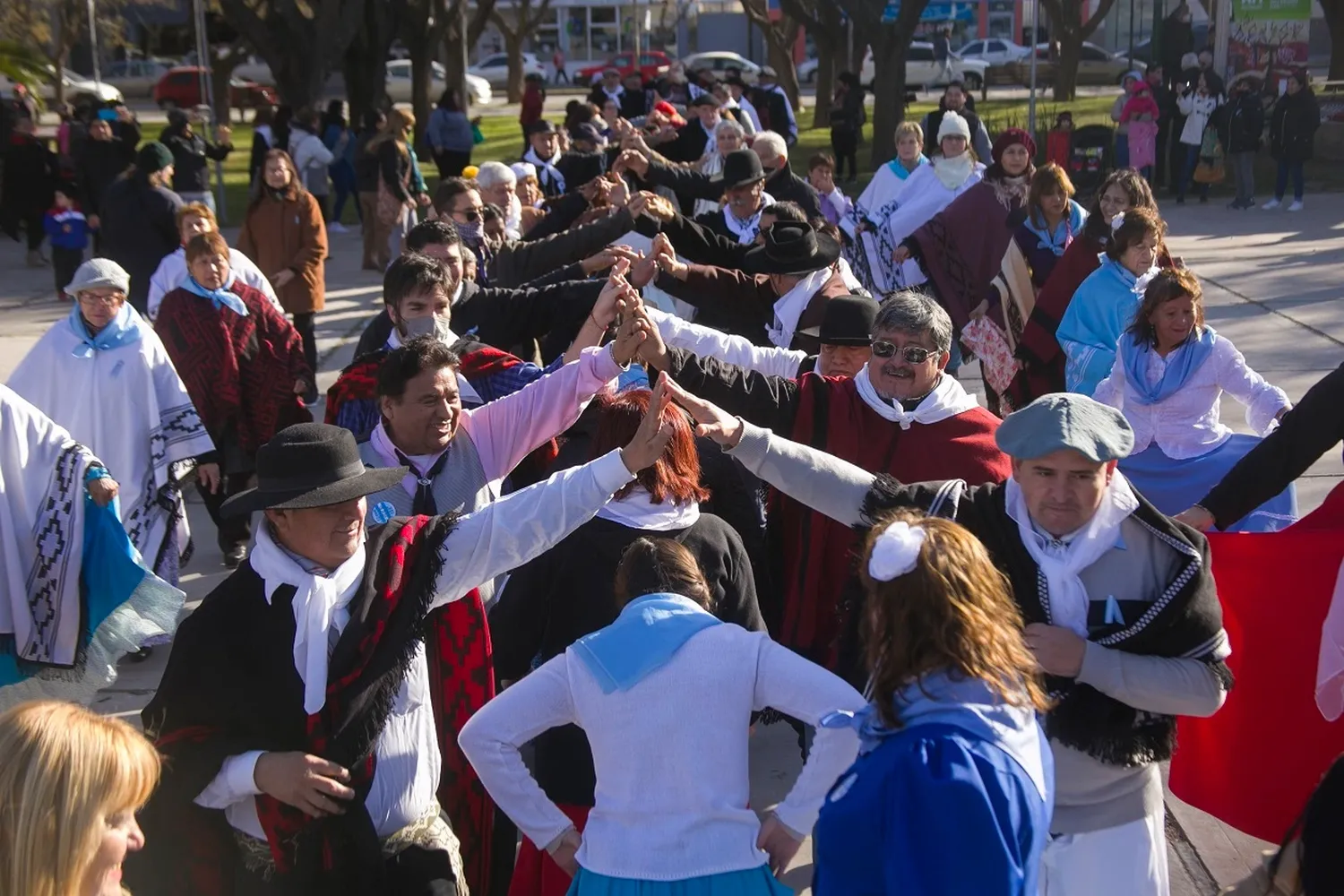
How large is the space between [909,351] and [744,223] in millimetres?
5124

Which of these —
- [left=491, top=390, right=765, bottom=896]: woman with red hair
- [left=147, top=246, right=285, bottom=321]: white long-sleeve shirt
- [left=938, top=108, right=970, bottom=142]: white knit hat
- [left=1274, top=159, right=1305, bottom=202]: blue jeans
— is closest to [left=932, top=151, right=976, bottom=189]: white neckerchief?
[left=938, top=108, right=970, bottom=142]: white knit hat

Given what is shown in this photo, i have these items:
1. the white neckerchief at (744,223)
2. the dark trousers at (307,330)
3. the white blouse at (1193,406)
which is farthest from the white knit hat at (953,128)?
the white blouse at (1193,406)

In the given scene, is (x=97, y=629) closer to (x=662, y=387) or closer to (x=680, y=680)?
(x=662, y=387)

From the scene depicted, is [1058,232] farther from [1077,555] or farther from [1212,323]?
[1077,555]

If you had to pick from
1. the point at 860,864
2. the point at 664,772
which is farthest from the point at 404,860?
the point at 860,864

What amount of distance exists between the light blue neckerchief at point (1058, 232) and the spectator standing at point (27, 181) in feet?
41.9

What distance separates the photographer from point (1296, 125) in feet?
63.7

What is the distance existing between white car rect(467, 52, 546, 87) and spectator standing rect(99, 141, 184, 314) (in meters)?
42.4

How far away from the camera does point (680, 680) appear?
309 cm

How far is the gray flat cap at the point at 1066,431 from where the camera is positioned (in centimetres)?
332

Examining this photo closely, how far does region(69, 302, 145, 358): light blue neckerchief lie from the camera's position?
21.2 ft

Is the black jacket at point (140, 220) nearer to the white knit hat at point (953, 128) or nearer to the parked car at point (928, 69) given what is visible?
the white knit hat at point (953, 128)

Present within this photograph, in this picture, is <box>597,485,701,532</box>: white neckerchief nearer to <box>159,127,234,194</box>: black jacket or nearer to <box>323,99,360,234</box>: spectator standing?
<box>159,127,234,194</box>: black jacket

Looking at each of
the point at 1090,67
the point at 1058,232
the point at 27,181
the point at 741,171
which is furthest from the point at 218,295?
the point at 1090,67
